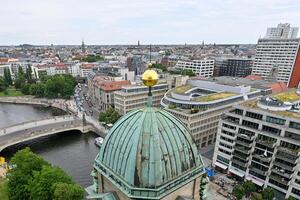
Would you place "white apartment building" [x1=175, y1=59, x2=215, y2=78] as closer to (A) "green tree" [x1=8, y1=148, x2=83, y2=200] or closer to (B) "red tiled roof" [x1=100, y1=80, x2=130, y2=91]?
(B) "red tiled roof" [x1=100, y1=80, x2=130, y2=91]

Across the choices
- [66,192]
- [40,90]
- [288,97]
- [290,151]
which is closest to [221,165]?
[290,151]

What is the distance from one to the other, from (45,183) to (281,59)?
134m

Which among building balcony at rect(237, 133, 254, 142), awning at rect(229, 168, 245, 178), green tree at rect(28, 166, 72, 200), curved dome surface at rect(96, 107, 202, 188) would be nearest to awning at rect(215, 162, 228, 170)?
awning at rect(229, 168, 245, 178)

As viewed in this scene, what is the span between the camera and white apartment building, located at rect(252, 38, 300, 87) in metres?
120

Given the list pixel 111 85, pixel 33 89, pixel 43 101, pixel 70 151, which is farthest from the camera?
pixel 33 89

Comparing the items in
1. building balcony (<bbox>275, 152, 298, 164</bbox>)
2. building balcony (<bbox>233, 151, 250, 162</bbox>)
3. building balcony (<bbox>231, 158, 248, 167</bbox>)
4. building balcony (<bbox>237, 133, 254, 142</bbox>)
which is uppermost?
building balcony (<bbox>237, 133, 254, 142</bbox>)

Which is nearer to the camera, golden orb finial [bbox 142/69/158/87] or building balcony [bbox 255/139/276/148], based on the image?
golden orb finial [bbox 142/69/158/87]

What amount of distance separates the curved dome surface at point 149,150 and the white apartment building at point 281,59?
131m

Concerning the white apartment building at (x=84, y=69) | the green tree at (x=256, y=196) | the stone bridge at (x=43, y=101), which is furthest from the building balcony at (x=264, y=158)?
the white apartment building at (x=84, y=69)

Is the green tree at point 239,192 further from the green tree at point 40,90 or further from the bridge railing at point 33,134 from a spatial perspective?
the green tree at point 40,90

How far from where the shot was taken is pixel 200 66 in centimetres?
14338

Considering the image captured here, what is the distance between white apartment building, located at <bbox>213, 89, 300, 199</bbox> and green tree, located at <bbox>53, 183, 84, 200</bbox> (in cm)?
3228

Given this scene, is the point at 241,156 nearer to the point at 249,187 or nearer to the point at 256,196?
the point at 249,187

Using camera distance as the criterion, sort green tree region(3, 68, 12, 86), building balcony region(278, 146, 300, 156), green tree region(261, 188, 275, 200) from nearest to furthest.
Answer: building balcony region(278, 146, 300, 156), green tree region(261, 188, 275, 200), green tree region(3, 68, 12, 86)
